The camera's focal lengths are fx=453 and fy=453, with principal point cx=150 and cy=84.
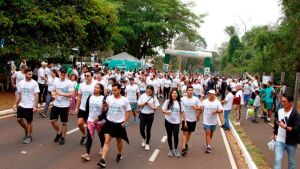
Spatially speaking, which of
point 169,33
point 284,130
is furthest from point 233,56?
point 284,130

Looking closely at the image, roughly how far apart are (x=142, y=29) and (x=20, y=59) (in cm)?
2526

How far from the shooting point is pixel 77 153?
35.9 ft

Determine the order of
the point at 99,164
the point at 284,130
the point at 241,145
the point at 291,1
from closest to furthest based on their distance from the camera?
the point at 284,130 → the point at 99,164 → the point at 241,145 → the point at 291,1

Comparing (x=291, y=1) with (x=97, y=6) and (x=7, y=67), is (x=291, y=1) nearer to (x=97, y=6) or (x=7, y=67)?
(x=97, y=6)

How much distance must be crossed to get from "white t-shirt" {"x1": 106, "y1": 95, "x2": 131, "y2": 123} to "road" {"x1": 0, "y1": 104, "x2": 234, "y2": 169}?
102 centimetres

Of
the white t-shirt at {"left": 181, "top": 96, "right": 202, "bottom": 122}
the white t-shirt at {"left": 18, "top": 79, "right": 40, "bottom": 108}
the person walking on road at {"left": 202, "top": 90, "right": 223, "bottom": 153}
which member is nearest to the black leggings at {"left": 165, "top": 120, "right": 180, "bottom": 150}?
the white t-shirt at {"left": 181, "top": 96, "right": 202, "bottom": 122}

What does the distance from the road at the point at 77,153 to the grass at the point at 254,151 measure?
69cm

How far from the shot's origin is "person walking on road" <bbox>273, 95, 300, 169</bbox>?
8.17m

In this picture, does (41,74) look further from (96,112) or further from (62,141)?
(96,112)

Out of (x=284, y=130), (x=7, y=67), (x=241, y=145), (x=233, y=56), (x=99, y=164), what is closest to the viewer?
(x=284, y=130)

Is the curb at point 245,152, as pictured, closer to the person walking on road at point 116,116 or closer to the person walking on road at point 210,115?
the person walking on road at point 210,115

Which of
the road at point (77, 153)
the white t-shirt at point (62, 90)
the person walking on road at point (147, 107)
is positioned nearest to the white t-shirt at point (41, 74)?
the road at point (77, 153)

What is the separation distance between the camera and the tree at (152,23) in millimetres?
48969

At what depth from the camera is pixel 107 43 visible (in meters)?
32.9
